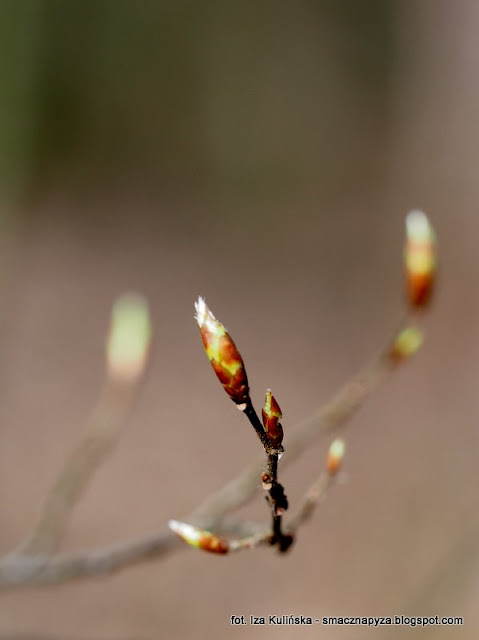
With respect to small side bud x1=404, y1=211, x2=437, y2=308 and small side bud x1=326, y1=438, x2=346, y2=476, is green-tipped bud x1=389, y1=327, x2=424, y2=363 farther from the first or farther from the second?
small side bud x1=326, y1=438, x2=346, y2=476

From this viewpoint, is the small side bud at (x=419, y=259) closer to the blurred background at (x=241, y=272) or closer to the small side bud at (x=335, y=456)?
the small side bud at (x=335, y=456)

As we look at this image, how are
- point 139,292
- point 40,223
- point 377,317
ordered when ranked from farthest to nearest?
1. point 40,223
2. point 139,292
3. point 377,317

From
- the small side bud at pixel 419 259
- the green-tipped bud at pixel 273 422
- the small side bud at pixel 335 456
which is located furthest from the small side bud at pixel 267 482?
the small side bud at pixel 419 259

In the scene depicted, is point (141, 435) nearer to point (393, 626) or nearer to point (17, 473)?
point (17, 473)

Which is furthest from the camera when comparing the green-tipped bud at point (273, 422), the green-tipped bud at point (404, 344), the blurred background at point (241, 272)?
the blurred background at point (241, 272)

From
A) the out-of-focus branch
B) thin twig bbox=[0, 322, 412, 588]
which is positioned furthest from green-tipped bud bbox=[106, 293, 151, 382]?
thin twig bbox=[0, 322, 412, 588]

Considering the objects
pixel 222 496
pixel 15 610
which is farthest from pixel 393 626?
pixel 222 496
